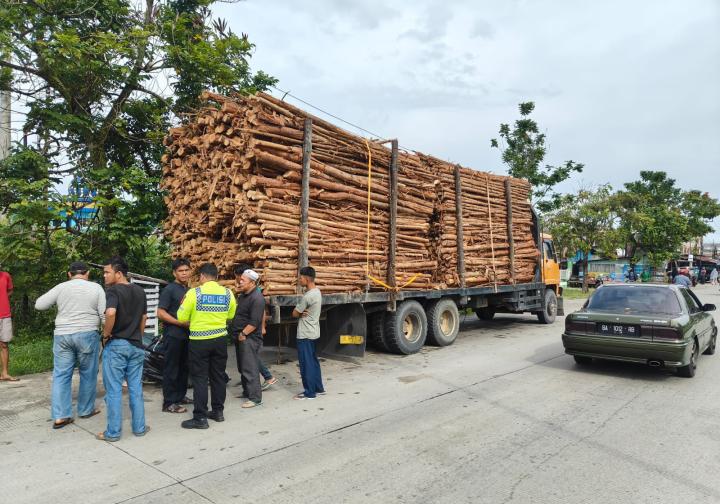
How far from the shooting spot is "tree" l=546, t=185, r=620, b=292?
2889 cm

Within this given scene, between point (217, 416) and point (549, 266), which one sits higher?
point (549, 266)

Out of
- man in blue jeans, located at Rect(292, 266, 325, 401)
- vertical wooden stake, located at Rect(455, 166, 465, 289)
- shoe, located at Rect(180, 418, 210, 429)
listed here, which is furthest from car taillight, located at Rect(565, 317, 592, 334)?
shoe, located at Rect(180, 418, 210, 429)

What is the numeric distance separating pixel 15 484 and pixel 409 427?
3.54 metres

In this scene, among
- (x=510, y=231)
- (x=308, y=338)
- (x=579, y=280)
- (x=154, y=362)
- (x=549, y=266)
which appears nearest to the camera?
→ (x=308, y=338)

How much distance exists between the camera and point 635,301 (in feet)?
25.5

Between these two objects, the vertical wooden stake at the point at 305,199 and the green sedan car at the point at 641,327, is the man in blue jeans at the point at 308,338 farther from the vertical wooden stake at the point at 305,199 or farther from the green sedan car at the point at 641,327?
the green sedan car at the point at 641,327

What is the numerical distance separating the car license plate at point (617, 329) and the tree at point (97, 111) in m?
8.55

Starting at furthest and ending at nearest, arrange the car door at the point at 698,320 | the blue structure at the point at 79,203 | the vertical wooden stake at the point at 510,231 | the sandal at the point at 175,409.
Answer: the vertical wooden stake at the point at 510,231, the blue structure at the point at 79,203, the car door at the point at 698,320, the sandal at the point at 175,409

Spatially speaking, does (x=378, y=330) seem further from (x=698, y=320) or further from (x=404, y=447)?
(x=698, y=320)

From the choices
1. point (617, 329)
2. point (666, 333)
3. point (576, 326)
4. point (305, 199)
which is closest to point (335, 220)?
point (305, 199)

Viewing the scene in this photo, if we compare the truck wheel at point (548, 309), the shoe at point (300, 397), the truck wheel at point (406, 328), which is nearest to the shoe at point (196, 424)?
the shoe at point (300, 397)

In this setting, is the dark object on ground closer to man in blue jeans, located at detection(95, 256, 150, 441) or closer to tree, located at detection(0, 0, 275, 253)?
man in blue jeans, located at detection(95, 256, 150, 441)

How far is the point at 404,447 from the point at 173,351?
3.13 m

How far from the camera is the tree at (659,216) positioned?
33803mm
